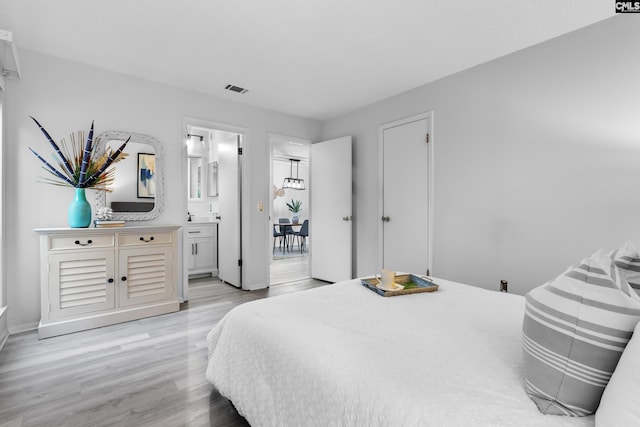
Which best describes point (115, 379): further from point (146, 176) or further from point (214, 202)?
point (214, 202)

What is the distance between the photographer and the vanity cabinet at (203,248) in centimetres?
458

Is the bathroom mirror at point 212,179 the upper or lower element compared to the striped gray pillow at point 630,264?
upper

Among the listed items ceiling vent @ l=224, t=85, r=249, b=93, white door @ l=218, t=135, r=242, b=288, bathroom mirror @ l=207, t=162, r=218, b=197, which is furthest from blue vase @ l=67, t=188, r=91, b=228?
bathroom mirror @ l=207, t=162, r=218, b=197

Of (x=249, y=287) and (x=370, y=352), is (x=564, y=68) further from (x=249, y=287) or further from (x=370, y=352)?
(x=249, y=287)

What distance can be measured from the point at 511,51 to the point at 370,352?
116 inches

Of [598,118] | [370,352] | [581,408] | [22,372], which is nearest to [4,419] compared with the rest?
[22,372]

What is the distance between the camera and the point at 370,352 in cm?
101

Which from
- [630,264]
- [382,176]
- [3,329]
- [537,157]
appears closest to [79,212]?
[3,329]

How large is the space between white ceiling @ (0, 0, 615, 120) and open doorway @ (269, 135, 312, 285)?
360cm

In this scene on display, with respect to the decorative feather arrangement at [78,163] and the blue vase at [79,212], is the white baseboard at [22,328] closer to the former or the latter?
the blue vase at [79,212]

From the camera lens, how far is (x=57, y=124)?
9.16 feet

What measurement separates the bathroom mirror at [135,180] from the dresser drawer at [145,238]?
1.20 feet

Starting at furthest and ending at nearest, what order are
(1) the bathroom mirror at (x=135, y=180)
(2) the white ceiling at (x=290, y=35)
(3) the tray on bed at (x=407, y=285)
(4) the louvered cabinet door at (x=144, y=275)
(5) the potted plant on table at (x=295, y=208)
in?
(5) the potted plant on table at (x=295, y=208), (1) the bathroom mirror at (x=135, y=180), (4) the louvered cabinet door at (x=144, y=275), (2) the white ceiling at (x=290, y=35), (3) the tray on bed at (x=407, y=285)

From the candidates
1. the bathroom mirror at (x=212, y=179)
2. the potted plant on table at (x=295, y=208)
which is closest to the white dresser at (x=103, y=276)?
the bathroom mirror at (x=212, y=179)
